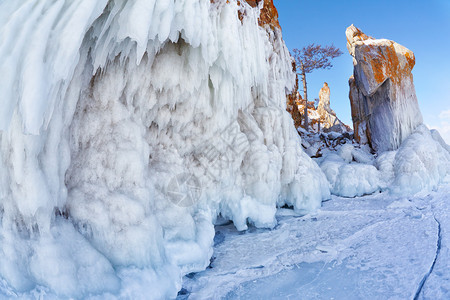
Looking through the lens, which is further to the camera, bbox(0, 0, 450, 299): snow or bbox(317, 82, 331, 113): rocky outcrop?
bbox(317, 82, 331, 113): rocky outcrop


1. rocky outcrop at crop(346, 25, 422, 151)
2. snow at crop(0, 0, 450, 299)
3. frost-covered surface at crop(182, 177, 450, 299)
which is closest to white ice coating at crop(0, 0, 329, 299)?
snow at crop(0, 0, 450, 299)

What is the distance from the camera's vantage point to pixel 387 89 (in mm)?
9781

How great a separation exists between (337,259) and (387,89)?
8505 mm

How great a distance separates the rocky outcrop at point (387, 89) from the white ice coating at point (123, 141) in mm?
5847

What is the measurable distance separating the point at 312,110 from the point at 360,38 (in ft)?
53.0

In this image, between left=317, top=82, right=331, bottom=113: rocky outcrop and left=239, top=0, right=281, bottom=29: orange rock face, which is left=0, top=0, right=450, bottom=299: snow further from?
left=317, top=82, right=331, bottom=113: rocky outcrop

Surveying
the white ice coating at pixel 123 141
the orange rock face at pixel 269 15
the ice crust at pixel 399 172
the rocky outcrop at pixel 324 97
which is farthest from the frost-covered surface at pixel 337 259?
the rocky outcrop at pixel 324 97

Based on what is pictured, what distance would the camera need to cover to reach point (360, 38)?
11.0 m

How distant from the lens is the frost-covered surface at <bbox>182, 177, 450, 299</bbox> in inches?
109

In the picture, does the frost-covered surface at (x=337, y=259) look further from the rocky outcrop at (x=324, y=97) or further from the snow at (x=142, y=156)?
the rocky outcrop at (x=324, y=97)

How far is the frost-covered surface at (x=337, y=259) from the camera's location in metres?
2.77

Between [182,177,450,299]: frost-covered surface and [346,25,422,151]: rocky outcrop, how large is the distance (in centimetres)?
459

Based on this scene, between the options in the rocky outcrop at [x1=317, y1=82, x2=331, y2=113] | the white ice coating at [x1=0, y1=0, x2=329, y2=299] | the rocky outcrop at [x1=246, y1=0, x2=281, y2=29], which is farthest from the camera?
the rocky outcrop at [x1=317, y1=82, x2=331, y2=113]

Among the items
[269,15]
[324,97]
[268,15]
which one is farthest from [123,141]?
[324,97]
